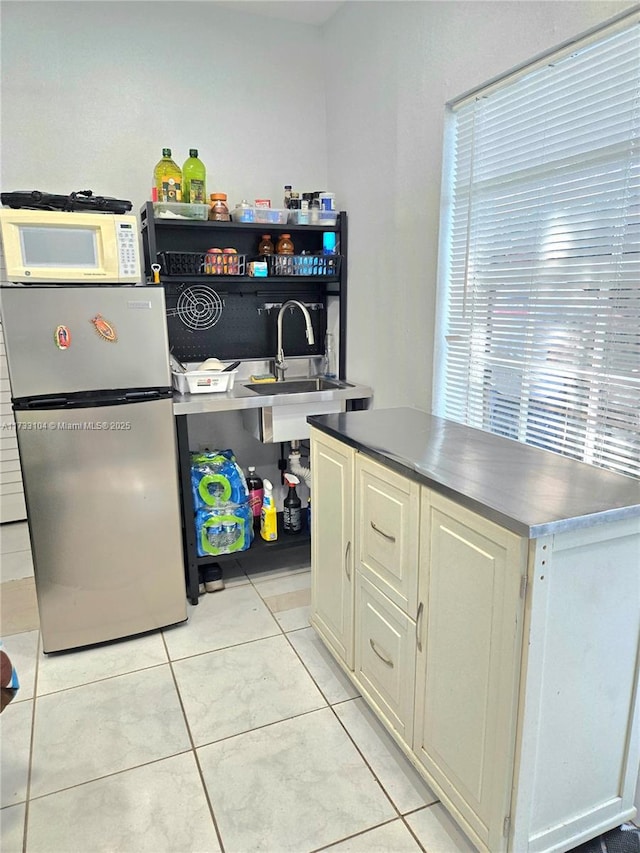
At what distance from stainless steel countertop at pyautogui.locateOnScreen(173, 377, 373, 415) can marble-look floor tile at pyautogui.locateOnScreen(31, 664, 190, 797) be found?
1.05 metres

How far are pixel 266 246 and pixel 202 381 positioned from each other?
805mm

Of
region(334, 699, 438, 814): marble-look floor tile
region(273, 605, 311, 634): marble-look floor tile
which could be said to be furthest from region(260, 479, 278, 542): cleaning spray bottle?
region(334, 699, 438, 814): marble-look floor tile

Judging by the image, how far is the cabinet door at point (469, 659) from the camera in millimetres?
1209

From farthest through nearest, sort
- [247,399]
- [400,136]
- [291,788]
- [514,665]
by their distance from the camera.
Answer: [247,399]
[400,136]
[291,788]
[514,665]

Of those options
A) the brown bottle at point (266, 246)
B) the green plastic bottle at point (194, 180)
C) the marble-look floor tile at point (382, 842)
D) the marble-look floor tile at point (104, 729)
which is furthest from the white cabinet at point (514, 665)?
the green plastic bottle at point (194, 180)

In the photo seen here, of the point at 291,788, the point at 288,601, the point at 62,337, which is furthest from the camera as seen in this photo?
the point at 288,601

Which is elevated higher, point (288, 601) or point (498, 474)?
point (498, 474)

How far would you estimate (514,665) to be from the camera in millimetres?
1193

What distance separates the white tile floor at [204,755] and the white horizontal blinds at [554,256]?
1.13 metres

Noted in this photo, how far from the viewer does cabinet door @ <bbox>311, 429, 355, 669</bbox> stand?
6.22 feet

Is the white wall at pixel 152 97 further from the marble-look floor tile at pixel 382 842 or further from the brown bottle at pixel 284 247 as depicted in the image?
the marble-look floor tile at pixel 382 842

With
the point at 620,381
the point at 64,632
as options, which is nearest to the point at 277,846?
the point at 64,632

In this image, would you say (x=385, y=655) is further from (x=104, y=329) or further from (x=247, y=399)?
(x=104, y=329)

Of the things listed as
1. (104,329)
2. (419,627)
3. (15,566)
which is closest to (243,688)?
(419,627)
